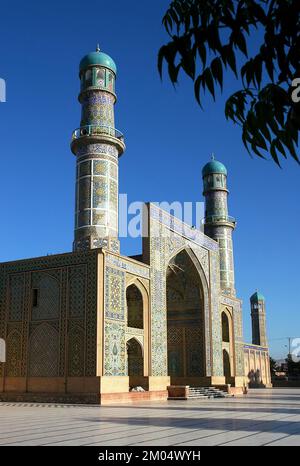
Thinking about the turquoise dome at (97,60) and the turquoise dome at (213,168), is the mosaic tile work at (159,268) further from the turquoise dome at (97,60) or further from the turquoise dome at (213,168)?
the turquoise dome at (213,168)

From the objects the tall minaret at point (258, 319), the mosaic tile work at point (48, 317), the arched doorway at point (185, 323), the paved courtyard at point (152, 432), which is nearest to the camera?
the paved courtyard at point (152, 432)

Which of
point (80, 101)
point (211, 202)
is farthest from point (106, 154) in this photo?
point (211, 202)

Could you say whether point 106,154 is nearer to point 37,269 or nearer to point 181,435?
point 37,269

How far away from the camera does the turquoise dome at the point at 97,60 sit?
1847 centimetres

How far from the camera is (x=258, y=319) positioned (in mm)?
43594

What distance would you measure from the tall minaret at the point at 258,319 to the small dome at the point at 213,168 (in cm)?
1901

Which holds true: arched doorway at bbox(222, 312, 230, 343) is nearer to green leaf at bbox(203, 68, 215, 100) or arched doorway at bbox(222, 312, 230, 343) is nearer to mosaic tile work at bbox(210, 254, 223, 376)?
mosaic tile work at bbox(210, 254, 223, 376)

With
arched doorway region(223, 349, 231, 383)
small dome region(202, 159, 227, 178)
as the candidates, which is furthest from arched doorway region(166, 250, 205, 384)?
small dome region(202, 159, 227, 178)

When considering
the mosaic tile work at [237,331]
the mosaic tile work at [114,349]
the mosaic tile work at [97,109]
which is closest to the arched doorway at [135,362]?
the mosaic tile work at [114,349]

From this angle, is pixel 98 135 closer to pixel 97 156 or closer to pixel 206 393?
pixel 97 156

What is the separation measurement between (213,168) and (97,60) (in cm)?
1126

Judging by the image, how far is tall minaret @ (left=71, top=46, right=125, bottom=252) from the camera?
56.5 feet

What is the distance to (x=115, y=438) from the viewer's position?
6.61 m

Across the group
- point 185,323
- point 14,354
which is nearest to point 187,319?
point 185,323
